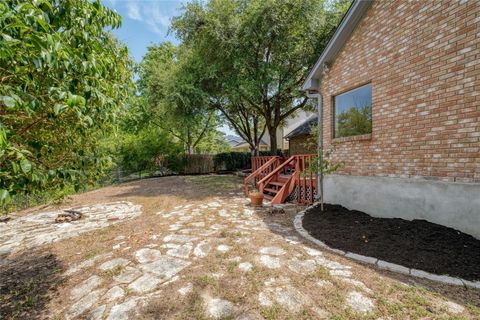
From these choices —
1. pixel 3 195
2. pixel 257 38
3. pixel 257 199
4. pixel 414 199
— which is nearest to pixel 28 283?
pixel 3 195

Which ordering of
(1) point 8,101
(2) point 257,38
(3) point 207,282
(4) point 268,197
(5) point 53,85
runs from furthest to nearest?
1. (2) point 257,38
2. (4) point 268,197
3. (3) point 207,282
4. (5) point 53,85
5. (1) point 8,101

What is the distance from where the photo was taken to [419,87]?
414cm

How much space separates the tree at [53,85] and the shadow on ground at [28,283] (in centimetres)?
134

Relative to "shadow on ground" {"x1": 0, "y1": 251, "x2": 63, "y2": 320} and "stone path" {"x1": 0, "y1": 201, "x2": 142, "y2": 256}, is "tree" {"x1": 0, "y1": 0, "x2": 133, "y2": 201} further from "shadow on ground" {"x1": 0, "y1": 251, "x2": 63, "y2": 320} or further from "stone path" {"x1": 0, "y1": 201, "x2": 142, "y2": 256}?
"stone path" {"x1": 0, "y1": 201, "x2": 142, "y2": 256}

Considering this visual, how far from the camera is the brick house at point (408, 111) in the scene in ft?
11.5

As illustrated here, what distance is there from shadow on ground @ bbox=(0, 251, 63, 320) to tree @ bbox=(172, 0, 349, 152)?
819 cm

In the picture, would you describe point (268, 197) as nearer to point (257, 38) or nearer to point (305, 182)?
point (305, 182)

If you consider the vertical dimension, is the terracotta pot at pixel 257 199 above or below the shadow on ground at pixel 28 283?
above

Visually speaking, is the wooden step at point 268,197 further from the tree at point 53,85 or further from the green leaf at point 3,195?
the green leaf at point 3,195

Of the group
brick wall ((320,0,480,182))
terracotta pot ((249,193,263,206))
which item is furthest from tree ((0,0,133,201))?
brick wall ((320,0,480,182))

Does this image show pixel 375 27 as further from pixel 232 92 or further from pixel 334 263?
pixel 232 92

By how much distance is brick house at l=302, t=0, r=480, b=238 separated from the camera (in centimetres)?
350

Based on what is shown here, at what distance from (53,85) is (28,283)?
2761 millimetres

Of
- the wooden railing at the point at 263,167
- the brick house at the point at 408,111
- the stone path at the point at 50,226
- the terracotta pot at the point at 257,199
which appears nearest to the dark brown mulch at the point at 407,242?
the brick house at the point at 408,111
